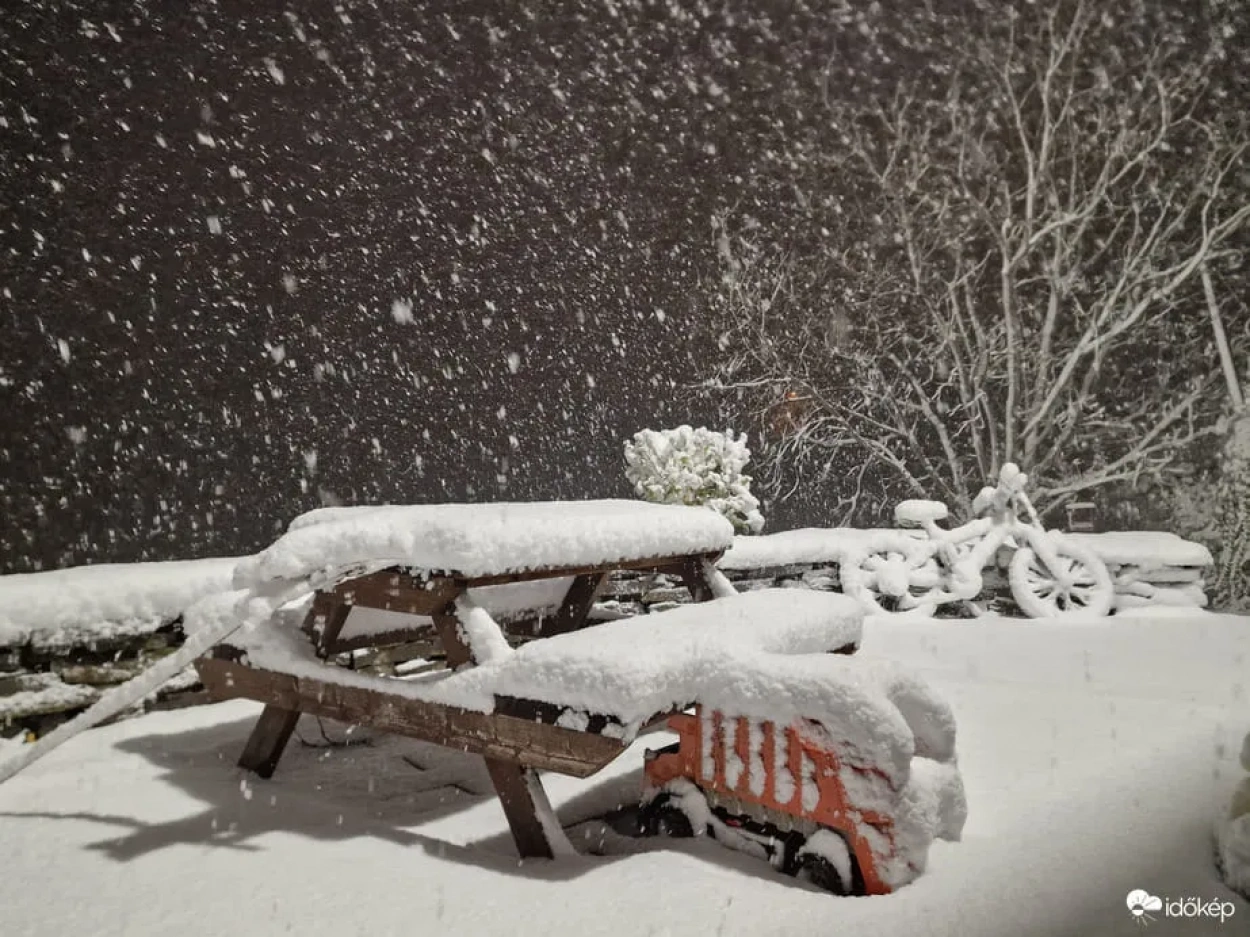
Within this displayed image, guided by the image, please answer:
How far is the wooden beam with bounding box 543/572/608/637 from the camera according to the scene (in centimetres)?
452

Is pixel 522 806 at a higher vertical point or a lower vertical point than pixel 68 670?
lower

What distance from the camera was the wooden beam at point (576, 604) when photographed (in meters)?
4.52

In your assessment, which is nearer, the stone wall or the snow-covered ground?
the snow-covered ground

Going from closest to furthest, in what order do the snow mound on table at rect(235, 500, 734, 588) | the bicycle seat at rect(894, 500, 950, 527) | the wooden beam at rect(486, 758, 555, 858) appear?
the snow mound on table at rect(235, 500, 734, 588)
the wooden beam at rect(486, 758, 555, 858)
the bicycle seat at rect(894, 500, 950, 527)

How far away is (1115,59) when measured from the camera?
12289mm

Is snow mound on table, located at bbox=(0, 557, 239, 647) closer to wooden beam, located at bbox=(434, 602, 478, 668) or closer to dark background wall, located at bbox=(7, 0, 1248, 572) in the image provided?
wooden beam, located at bbox=(434, 602, 478, 668)

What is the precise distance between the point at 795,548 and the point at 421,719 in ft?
18.0

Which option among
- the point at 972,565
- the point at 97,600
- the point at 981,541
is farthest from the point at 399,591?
the point at 981,541

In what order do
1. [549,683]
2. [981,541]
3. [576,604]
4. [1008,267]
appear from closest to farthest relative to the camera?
[549,683]
[576,604]
[981,541]
[1008,267]

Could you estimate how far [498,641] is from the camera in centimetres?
288

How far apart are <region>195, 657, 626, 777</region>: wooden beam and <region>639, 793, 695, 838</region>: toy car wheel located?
565 mm

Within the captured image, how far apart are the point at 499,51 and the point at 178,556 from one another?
265 inches

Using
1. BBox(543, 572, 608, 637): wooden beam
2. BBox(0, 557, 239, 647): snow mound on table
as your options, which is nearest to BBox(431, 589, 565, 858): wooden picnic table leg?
BBox(543, 572, 608, 637): wooden beam

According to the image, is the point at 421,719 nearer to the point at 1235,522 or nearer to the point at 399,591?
the point at 399,591
